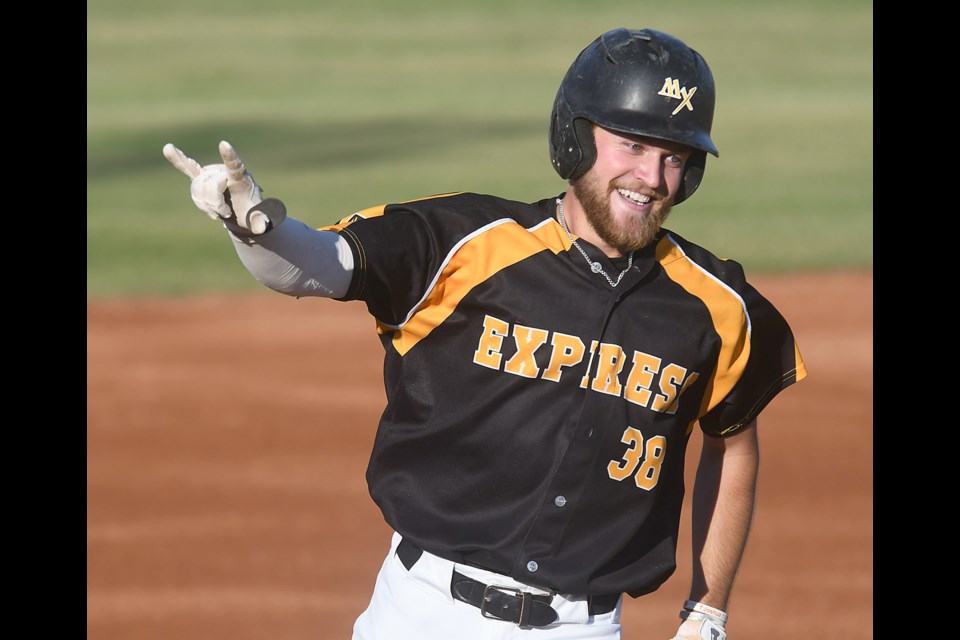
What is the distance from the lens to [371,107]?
25.1 meters

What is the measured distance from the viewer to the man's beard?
3.89 metres

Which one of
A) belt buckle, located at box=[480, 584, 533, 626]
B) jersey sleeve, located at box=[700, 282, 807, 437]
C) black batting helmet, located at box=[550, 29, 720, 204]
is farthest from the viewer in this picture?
jersey sleeve, located at box=[700, 282, 807, 437]

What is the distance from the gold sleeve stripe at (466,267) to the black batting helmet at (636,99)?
23 centimetres

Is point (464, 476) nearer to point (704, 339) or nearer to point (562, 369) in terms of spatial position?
point (562, 369)

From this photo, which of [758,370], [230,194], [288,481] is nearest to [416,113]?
[288,481]

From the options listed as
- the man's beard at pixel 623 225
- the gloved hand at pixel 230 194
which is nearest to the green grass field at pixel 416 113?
the man's beard at pixel 623 225

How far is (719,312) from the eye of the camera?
402 cm

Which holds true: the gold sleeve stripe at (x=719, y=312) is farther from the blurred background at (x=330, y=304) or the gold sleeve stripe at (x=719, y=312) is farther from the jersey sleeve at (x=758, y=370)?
the blurred background at (x=330, y=304)

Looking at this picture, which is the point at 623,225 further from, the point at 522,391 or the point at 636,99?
the point at 522,391

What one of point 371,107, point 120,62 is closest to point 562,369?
point 371,107

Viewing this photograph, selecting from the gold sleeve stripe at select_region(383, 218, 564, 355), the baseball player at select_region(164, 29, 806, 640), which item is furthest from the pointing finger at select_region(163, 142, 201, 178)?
the gold sleeve stripe at select_region(383, 218, 564, 355)

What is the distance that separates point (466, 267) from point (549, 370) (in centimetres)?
37

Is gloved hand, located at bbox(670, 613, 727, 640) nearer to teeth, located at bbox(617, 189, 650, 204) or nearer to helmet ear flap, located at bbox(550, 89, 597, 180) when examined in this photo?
teeth, located at bbox(617, 189, 650, 204)

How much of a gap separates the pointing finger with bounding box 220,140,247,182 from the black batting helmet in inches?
42.7
